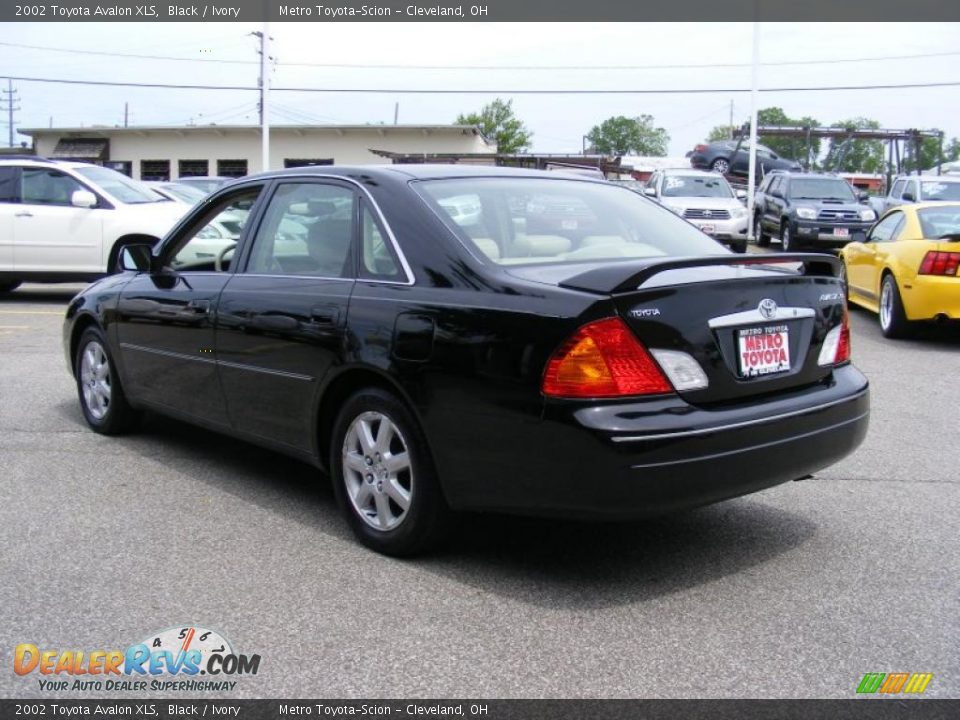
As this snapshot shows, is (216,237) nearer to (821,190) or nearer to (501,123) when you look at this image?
(821,190)

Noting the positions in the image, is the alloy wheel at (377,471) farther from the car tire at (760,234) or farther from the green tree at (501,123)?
the green tree at (501,123)

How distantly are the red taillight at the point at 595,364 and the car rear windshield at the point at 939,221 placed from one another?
7901 millimetres

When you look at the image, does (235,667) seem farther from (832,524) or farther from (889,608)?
(832,524)

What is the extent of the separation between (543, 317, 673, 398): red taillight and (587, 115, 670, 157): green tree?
5309 inches

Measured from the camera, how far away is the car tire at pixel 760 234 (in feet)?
78.2

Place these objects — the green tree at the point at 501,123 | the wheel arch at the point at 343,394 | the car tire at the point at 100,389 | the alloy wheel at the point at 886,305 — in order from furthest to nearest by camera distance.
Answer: the green tree at the point at 501,123 < the alloy wheel at the point at 886,305 < the car tire at the point at 100,389 < the wheel arch at the point at 343,394

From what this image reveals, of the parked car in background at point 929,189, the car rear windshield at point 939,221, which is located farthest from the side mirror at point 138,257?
the parked car in background at point 929,189

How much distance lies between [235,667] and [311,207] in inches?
90.6

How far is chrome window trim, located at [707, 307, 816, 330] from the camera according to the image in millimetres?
3719

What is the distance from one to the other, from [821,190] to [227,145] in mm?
34725

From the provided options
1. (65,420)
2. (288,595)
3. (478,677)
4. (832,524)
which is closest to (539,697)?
(478,677)

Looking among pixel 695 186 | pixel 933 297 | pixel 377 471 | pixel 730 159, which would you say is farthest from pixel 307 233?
pixel 730 159

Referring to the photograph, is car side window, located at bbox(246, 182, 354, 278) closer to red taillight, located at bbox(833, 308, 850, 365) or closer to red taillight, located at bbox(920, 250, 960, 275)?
red taillight, located at bbox(833, 308, 850, 365)

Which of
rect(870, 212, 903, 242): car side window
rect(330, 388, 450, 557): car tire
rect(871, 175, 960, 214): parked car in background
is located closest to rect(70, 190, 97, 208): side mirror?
rect(870, 212, 903, 242): car side window
